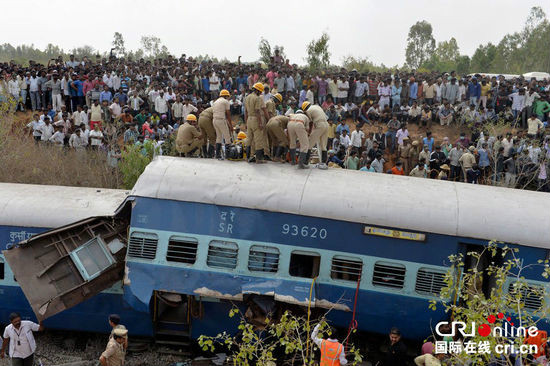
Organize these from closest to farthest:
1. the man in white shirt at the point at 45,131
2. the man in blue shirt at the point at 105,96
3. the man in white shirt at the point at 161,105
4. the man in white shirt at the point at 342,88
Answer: the man in white shirt at the point at 45,131 < the man in white shirt at the point at 161,105 < the man in blue shirt at the point at 105,96 < the man in white shirt at the point at 342,88

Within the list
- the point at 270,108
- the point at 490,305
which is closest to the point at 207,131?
the point at 270,108

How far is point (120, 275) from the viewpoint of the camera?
11.2m

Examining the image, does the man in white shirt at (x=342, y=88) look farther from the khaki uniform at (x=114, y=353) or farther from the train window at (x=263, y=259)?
the khaki uniform at (x=114, y=353)

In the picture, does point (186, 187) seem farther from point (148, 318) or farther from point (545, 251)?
point (545, 251)

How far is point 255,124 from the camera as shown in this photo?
12.2m

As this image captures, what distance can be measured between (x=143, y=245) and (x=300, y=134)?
12.3 ft

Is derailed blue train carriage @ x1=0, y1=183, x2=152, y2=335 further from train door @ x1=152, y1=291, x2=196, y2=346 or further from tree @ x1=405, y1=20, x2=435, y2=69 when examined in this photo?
tree @ x1=405, y1=20, x2=435, y2=69

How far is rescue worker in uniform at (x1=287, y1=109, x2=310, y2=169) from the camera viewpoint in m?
11.8

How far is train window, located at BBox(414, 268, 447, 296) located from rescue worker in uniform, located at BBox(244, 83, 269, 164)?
13.0 feet

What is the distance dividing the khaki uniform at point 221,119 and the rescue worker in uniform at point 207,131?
0.98ft

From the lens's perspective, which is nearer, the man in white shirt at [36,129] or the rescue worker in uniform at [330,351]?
the rescue worker in uniform at [330,351]

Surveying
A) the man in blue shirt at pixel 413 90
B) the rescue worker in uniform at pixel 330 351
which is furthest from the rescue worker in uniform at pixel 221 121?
the man in blue shirt at pixel 413 90

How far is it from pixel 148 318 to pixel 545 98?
18.2m

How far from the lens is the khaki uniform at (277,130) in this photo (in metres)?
12.2
